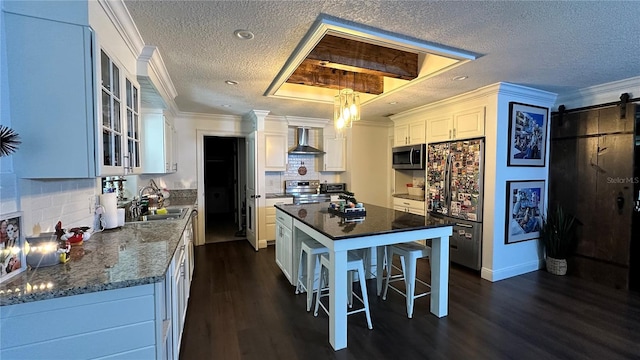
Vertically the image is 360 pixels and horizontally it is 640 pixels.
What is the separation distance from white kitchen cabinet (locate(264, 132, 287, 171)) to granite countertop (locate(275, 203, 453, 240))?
1827 mm

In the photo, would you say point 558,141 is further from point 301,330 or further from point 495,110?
point 301,330

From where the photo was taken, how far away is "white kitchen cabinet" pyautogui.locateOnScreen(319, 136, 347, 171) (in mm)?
5309

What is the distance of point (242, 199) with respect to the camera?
5789 millimetres

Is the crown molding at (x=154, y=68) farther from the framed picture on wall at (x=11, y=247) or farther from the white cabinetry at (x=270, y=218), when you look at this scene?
the white cabinetry at (x=270, y=218)

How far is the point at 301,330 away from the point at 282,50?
2.33m

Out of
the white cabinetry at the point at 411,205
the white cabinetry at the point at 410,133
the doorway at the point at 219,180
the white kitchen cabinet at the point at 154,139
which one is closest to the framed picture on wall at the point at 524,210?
the white cabinetry at the point at 411,205

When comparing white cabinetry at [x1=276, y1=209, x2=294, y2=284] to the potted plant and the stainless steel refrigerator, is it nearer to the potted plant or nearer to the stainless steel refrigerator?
the stainless steel refrigerator

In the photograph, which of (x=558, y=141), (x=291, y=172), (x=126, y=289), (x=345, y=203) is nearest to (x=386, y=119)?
(x=291, y=172)

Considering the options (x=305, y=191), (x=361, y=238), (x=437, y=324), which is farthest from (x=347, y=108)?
(x=305, y=191)

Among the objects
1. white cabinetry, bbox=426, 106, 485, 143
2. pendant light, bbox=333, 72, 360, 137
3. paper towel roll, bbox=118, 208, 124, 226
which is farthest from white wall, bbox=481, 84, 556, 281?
paper towel roll, bbox=118, 208, 124, 226

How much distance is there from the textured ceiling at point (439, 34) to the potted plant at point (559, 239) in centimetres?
164

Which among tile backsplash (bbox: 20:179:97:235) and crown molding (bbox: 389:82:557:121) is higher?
crown molding (bbox: 389:82:557:121)

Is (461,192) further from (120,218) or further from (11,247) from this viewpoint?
(11,247)

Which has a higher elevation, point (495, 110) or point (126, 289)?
point (495, 110)
